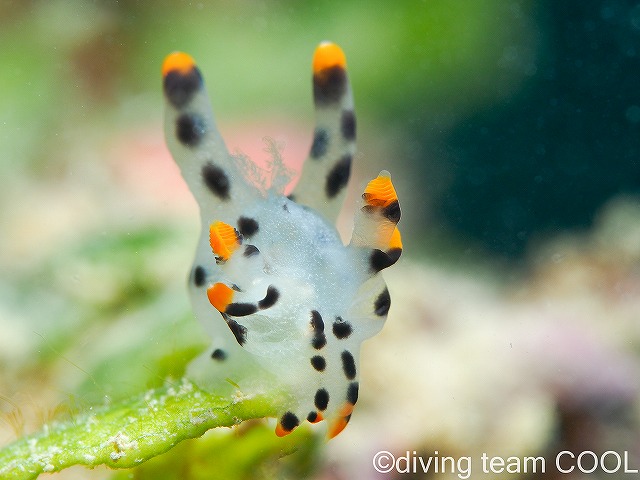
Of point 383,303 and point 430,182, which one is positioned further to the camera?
point 430,182

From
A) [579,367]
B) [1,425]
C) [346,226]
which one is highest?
[346,226]

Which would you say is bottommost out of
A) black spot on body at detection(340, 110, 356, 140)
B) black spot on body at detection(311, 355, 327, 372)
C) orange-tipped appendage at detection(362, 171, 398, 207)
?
black spot on body at detection(311, 355, 327, 372)

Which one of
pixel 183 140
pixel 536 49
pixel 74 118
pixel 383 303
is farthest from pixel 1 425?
pixel 536 49

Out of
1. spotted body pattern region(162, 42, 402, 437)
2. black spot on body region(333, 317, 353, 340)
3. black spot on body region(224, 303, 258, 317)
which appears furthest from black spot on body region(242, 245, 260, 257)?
black spot on body region(333, 317, 353, 340)

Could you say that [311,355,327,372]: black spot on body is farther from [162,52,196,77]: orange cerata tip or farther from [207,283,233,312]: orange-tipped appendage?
[162,52,196,77]: orange cerata tip

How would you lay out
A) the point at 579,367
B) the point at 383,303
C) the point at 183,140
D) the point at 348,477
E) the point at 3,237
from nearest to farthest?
the point at 383,303 < the point at 183,140 < the point at 348,477 < the point at 579,367 < the point at 3,237

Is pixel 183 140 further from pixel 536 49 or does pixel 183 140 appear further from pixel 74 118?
pixel 536 49

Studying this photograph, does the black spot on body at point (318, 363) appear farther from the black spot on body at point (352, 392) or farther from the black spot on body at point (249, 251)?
the black spot on body at point (249, 251)
